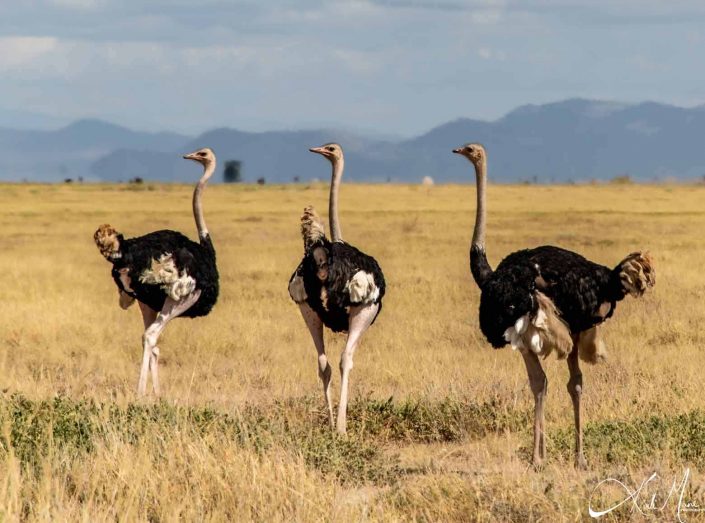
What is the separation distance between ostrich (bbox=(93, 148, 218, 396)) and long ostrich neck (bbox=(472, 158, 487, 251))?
8.64 ft

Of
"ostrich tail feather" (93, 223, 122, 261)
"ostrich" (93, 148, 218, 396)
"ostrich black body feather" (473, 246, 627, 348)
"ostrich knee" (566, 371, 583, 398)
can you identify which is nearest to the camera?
"ostrich black body feather" (473, 246, 627, 348)

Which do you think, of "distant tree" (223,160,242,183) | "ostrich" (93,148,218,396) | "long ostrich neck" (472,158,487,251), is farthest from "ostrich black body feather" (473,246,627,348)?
"distant tree" (223,160,242,183)

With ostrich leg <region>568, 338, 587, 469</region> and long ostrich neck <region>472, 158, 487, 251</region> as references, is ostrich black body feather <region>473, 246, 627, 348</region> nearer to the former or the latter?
ostrich leg <region>568, 338, 587, 469</region>

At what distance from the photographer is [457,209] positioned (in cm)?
4472

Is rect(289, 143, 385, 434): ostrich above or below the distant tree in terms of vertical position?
below

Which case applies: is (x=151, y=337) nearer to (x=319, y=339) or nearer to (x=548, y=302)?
(x=319, y=339)

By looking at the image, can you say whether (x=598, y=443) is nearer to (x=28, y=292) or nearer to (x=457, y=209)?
(x=28, y=292)

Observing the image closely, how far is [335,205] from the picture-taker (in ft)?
32.2

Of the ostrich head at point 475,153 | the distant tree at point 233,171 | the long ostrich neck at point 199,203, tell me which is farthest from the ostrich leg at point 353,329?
the distant tree at point 233,171

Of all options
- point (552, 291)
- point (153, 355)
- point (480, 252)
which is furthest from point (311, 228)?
point (153, 355)

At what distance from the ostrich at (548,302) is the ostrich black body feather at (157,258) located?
3.24 m

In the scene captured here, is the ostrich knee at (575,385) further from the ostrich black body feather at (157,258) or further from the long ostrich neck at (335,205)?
the ostrich black body feather at (157,258)

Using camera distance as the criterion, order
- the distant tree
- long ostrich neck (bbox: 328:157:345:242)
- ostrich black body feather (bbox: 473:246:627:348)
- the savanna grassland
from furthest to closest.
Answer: the distant tree, long ostrich neck (bbox: 328:157:345:242), ostrich black body feather (bbox: 473:246:627:348), the savanna grassland

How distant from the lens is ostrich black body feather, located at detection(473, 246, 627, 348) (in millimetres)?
7875
